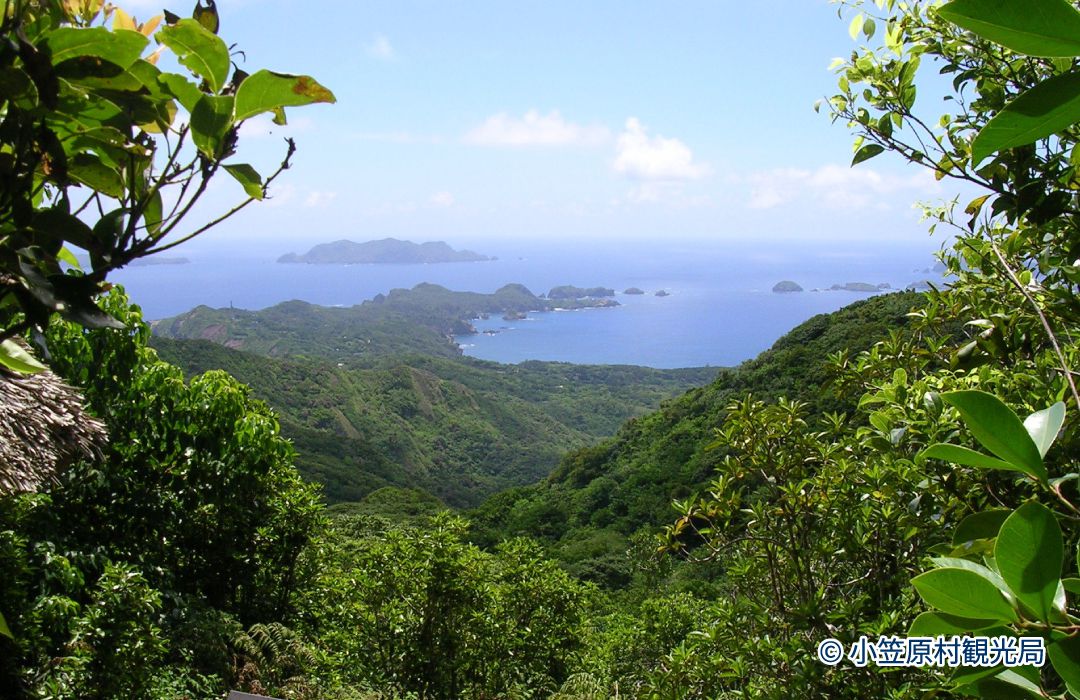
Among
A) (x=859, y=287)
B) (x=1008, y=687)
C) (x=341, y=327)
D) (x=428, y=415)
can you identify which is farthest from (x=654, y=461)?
(x=859, y=287)

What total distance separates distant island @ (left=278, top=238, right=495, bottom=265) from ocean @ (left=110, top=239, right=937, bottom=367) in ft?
17.2

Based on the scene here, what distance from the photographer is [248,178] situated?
0.61 meters

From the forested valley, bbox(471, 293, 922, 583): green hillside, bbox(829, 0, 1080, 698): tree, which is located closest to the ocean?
bbox(471, 293, 922, 583): green hillside

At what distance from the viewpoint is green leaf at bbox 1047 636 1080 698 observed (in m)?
0.39

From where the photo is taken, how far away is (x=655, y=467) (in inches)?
906

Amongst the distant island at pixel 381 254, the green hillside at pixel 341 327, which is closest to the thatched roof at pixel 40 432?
the green hillside at pixel 341 327

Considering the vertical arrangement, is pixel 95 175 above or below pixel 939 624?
above

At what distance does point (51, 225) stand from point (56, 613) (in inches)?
141

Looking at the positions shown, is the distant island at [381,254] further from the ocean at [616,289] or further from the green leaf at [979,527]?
the green leaf at [979,527]

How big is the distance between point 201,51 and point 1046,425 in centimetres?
66

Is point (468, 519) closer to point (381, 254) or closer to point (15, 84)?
point (15, 84)

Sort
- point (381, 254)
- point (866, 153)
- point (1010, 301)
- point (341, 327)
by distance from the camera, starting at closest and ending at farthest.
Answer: point (866, 153)
point (1010, 301)
point (341, 327)
point (381, 254)

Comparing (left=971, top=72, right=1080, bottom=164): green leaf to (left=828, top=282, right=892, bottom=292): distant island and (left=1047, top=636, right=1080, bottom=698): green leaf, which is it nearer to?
(left=1047, top=636, right=1080, bottom=698): green leaf

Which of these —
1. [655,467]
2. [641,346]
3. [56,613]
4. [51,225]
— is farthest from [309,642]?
[641,346]
